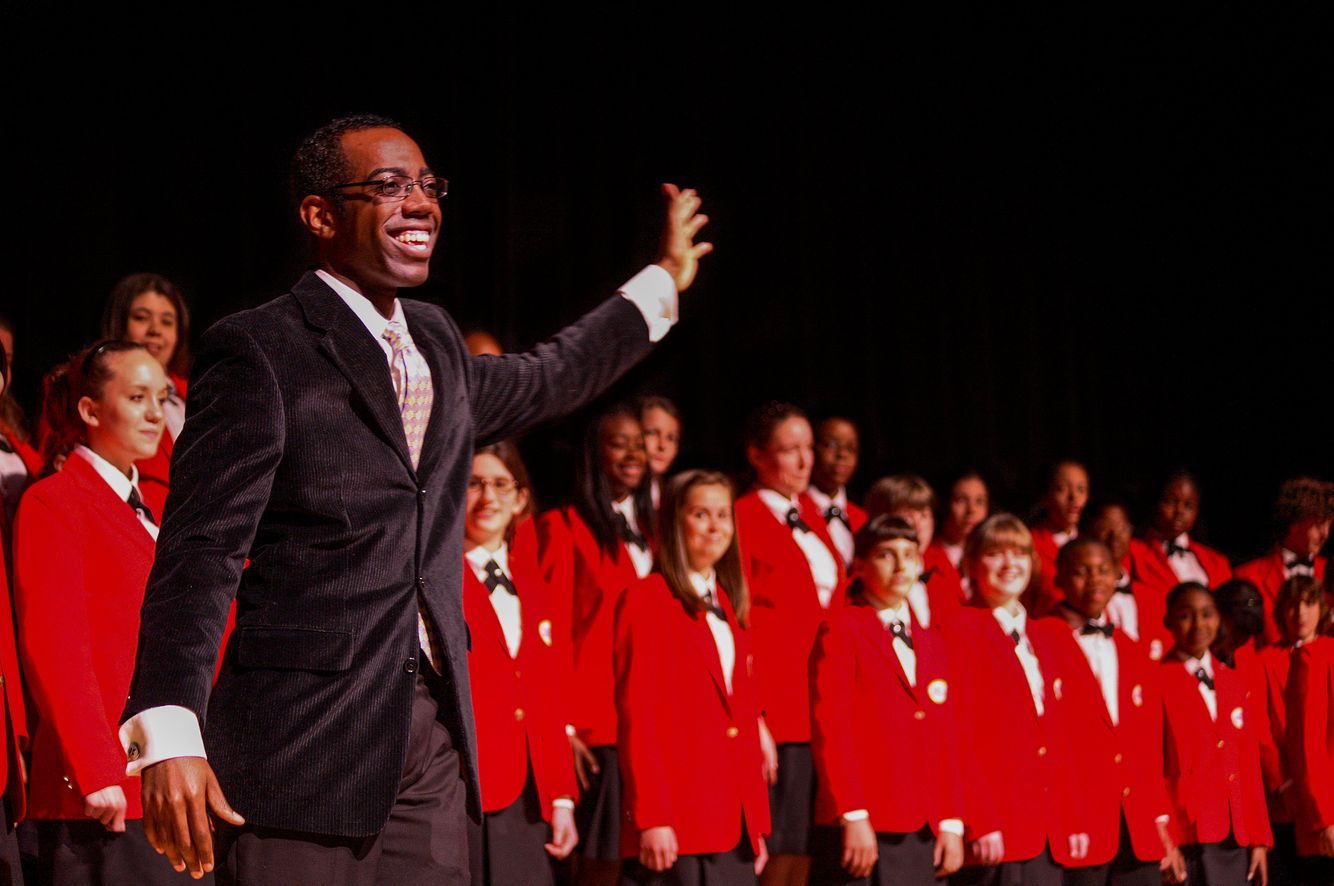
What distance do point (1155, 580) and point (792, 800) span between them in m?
1.97

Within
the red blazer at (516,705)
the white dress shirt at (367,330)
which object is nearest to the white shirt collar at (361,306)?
the white dress shirt at (367,330)

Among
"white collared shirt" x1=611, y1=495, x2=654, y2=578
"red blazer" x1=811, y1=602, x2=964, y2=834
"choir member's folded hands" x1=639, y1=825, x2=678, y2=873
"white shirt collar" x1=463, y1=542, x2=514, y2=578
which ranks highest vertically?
"white collared shirt" x1=611, y1=495, x2=654, y2=578

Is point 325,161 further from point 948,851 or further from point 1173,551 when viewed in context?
point 1173,551

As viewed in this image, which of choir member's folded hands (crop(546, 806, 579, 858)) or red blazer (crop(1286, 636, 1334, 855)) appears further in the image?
red blazer (crop(1286, 636, 1334, 855))

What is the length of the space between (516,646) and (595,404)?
4.54ft

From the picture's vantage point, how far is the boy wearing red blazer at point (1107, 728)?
3908 millimetres

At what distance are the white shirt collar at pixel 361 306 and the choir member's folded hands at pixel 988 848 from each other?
2.53 meters

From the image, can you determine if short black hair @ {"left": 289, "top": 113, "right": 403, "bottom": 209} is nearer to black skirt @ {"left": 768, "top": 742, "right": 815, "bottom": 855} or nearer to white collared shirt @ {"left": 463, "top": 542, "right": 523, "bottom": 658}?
white collared shirt @ {"left": 463, "top": 542, "right": 523, "bottom": 658}

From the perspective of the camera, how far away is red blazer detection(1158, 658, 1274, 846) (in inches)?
164

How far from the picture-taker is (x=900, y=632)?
3.68 metres

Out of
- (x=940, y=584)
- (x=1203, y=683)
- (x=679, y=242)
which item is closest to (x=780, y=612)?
(x=940, y=584)

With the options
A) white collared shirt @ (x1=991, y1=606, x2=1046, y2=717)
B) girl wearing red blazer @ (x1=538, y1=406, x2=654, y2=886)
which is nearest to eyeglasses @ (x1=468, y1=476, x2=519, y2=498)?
girl wearing red blazer @ (x1=538, y1=406, x2=654, y2=886)

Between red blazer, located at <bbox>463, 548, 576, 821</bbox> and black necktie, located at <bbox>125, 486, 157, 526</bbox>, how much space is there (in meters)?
0.64

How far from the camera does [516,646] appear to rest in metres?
3.24
